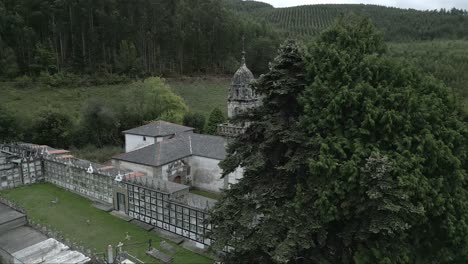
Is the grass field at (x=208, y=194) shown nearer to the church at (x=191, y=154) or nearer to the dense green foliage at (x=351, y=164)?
the church at (x=191, y=154)

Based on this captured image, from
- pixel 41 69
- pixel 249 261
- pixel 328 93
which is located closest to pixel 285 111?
pixel 328 93

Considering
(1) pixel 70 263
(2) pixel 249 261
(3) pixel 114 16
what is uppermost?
(3) pixel 114 16

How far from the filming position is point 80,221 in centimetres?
2627

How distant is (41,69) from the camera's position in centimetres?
6234

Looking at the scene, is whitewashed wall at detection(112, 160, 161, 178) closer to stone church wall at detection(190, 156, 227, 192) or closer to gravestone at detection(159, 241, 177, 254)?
stone church wall at detection(190, 156, 227, 192)

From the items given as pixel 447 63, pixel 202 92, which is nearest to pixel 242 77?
pixel 447 63

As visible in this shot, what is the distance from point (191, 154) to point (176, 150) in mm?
1512

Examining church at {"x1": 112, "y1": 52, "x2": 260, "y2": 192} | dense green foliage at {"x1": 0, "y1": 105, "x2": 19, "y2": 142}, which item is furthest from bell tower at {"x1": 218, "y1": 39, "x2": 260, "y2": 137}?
dense green foliage at {"x1": 0, "y1": 105, "x2": 19, "y2": 142}

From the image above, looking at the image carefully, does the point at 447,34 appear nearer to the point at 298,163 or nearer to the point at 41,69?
Result: the point at 298,163

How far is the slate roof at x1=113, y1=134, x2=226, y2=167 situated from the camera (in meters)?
32.6

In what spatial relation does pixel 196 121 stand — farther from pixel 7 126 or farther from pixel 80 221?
pixel 80 221

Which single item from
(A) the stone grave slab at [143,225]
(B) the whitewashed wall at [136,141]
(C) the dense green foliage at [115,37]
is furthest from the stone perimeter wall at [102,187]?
(C) the dense green foliage at [115,37]

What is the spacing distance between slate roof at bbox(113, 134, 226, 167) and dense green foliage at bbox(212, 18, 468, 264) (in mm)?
18254

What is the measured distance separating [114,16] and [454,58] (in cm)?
5657
